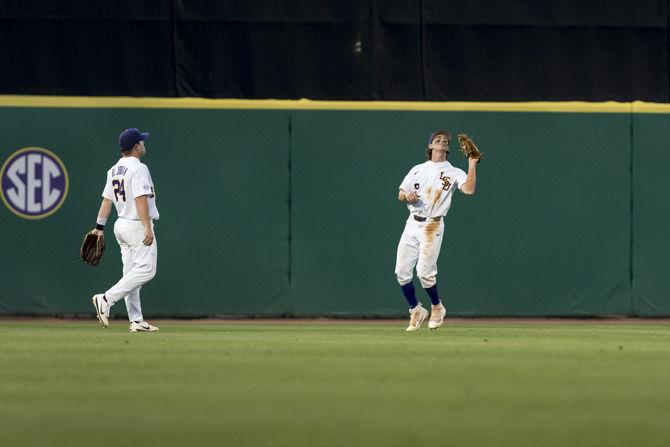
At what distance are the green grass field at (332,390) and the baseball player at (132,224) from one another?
889 millimetres

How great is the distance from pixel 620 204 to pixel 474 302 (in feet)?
6.40

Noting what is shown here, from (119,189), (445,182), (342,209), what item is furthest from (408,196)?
(342,209)

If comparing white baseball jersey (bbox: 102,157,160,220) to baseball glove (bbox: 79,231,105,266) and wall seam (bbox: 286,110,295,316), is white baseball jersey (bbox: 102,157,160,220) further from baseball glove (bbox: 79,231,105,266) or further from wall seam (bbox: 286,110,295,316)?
wall seam (bbox: 286,110,295,316)

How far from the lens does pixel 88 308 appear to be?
16.5 m

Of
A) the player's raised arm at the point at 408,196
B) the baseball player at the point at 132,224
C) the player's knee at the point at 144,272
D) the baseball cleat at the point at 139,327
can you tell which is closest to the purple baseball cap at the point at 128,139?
the baseball player at the point at 132,224

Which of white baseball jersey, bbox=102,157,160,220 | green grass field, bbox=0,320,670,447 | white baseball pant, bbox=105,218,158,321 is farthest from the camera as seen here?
white baseball pant, bbox=105,218,158,321

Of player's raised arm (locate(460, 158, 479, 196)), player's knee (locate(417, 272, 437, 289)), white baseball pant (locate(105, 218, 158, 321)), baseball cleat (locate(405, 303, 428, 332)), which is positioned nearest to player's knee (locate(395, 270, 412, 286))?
player's knee (locate(417, 272, 437, 289))

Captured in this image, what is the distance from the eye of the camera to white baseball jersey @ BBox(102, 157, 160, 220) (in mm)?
13320

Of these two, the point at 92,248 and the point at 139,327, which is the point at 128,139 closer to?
the point at 92,248

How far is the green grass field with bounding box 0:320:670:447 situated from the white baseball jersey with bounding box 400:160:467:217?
5.57 ft

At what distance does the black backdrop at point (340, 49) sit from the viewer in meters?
16.4

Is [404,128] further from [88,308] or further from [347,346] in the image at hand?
[347,346]

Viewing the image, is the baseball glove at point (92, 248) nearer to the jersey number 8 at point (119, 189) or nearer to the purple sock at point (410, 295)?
the jersey number 8 at point (119, 189)

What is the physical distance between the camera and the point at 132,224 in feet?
44.4
